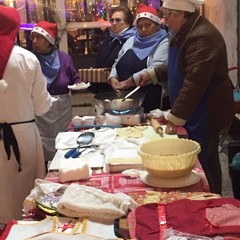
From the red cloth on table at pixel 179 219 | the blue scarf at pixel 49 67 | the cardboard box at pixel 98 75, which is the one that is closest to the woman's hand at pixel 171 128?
the red cloth on table at pixel 179 219

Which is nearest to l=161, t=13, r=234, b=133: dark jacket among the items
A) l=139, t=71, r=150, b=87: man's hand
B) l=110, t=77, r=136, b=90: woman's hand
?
l=139, t=71, r=150, b=87: man's hand

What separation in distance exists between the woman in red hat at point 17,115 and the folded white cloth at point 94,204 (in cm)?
111

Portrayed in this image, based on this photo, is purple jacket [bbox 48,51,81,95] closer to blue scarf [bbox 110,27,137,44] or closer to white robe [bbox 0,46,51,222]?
blue scarf [bbox 110,27,137,44]

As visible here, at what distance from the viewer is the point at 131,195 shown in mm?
1614

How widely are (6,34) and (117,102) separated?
2.49 feet

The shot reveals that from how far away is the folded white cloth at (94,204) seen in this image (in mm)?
1417

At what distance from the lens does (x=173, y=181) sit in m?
1.72

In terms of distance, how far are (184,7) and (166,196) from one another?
136cm

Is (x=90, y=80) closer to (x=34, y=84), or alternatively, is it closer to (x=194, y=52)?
(x=34, y=84)

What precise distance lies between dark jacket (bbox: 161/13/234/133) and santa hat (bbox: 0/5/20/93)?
922 mm

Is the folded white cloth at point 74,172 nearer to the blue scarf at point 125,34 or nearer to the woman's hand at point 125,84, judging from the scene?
the woman's hand at point 125,84

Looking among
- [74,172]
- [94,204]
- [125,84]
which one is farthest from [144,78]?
[94,204]

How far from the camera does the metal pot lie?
277 centimetres

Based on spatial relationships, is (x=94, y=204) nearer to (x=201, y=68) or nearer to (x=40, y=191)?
→ (x=40, y=191)
